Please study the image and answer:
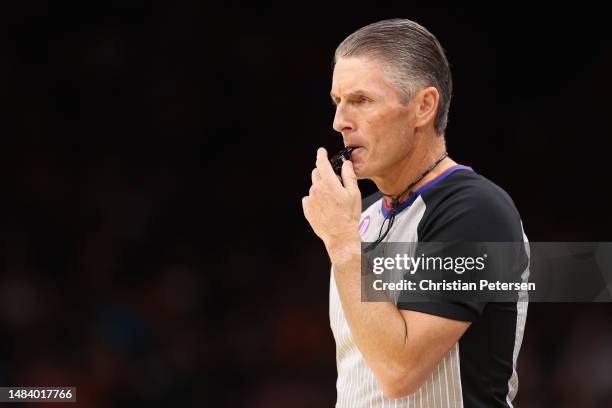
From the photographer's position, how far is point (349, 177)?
1.75 metres

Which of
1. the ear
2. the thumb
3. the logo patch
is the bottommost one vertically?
the logo patch

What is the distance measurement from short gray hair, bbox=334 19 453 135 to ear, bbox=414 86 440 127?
0.02 meters

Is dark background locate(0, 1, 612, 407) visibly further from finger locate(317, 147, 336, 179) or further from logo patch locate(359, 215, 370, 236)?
finger locate(317, 147, 336, 179)

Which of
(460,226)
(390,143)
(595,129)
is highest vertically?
(595,129)

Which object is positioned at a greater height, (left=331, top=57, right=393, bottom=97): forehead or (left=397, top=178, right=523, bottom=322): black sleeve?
(left=331, top=57, right=393, bottom=97): forehead

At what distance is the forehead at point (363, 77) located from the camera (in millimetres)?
1815

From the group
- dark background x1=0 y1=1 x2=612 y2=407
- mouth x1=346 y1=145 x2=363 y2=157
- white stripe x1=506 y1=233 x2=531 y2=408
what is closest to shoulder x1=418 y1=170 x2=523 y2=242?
white stripe x1=506 y1=233 x2=531 y2=408

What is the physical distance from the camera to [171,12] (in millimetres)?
5289

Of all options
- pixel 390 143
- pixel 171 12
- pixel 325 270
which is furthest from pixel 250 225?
pixel 390 143

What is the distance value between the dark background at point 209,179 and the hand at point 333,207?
9.26ft

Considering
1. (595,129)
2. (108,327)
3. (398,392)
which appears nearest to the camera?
(398,392)

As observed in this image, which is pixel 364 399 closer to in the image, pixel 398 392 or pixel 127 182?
pixel 398 392

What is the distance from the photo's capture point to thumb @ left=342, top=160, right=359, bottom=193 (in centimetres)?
172

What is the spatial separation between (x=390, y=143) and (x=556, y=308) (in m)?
3.00
